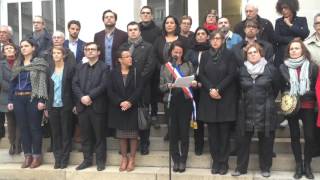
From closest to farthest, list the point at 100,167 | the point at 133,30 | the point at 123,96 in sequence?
the point at 123,96, the point at 100,167, the point at 133,30

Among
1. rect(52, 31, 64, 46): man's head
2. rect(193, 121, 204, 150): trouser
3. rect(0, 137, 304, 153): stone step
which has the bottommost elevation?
rect(0, 137, 304, 153): stone step

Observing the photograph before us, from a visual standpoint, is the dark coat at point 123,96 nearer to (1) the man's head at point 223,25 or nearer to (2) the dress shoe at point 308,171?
(1) the man's head at point 223,25

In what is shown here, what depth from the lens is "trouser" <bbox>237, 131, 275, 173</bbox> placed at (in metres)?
6.43

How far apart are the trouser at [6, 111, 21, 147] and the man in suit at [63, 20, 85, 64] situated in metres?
1.38

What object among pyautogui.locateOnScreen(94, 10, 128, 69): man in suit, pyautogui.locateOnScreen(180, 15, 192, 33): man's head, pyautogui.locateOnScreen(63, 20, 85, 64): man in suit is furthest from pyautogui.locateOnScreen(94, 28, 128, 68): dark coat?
pyautogui.locateOnScreen(180, 15, 192, 33): man's head

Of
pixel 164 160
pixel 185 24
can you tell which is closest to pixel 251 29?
pixel 185 24

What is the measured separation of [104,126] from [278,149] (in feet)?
8.32

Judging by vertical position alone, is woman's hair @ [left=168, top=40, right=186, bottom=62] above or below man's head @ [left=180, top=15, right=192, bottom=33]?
below

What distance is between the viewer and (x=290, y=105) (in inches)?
245

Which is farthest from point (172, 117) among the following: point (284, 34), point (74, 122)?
point (284, 34)

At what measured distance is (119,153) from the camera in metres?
7.32

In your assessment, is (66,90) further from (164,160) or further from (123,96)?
(164,160)

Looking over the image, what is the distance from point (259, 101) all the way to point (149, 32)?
2364mm

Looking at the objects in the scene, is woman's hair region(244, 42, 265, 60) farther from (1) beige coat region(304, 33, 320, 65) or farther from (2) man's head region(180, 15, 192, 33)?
(2) man's head region(180, 15, 192, 33)
